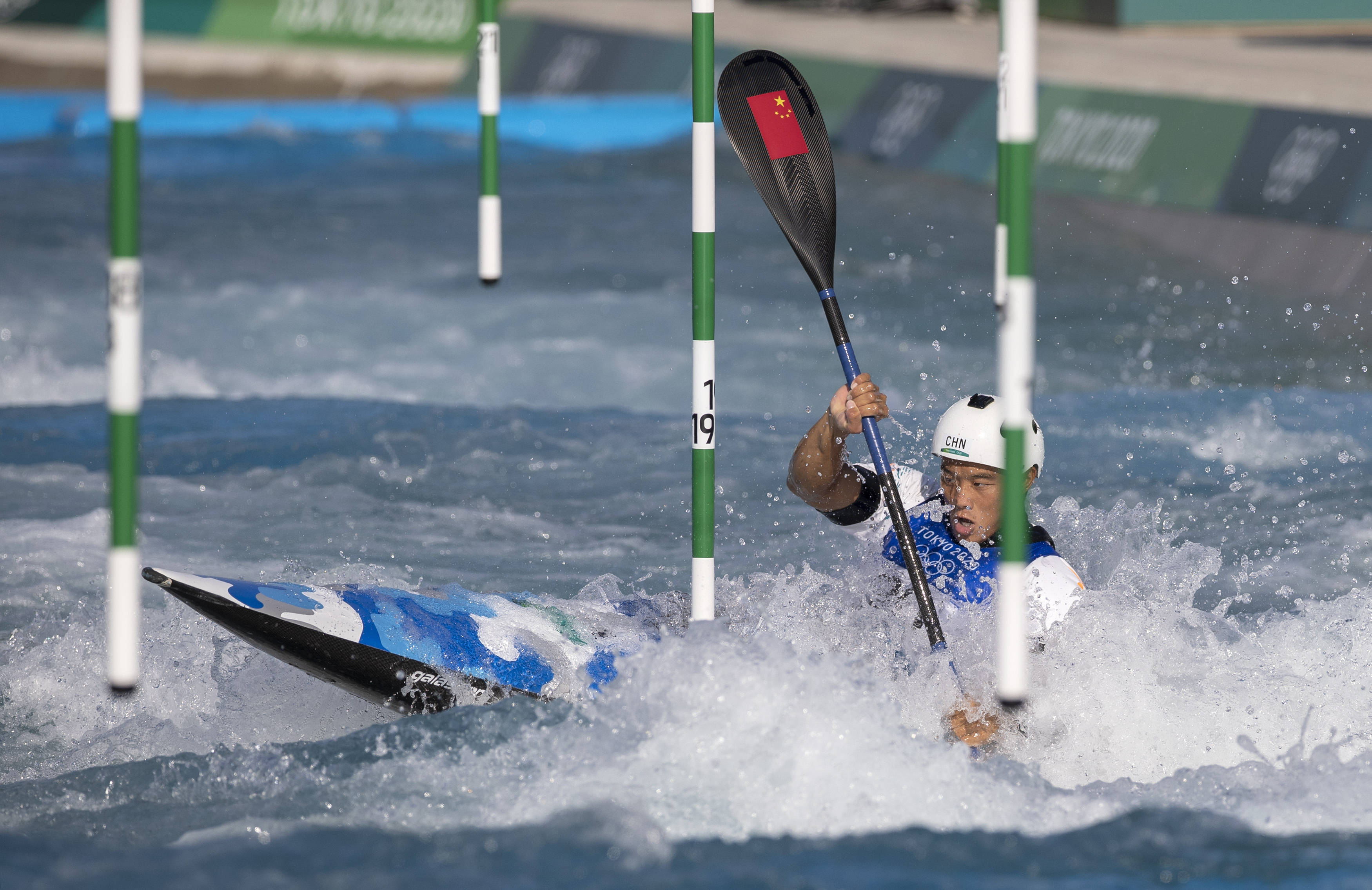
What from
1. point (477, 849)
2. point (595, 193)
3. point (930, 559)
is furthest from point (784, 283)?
point (477, 849)

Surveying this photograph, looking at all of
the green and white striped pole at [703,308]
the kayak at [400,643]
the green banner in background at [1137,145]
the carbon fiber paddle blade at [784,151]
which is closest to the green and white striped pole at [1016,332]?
the green and white striped pole at [703,308]

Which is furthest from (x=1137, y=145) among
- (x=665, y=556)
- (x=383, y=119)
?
(x=383, y=119)

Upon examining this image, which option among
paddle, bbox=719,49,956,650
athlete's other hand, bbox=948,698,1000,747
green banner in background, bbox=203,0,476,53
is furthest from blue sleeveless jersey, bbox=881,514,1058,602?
green banner in background, bbox=203,0,476,53

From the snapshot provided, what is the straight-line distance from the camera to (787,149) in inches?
155

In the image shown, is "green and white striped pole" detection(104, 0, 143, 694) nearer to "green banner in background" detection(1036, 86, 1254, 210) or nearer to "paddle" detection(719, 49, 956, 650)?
"paddle" detection(719, 49, 956, 650)

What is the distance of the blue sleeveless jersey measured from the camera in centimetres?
363

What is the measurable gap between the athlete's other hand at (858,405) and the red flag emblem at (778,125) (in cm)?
65

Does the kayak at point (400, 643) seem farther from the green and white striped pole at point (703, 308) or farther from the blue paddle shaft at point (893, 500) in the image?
the blue paddle shaft at point (893, 500)

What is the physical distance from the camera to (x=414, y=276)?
34.0 feet

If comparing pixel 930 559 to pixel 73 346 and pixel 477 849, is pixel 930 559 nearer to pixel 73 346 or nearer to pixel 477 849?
pixel 477 849

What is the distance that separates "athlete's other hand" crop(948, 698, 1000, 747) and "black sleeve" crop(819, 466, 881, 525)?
0.67 m

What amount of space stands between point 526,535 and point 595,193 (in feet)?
25.8

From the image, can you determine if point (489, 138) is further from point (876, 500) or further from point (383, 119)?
point (383, 119)

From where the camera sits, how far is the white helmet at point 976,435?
11.7ft
